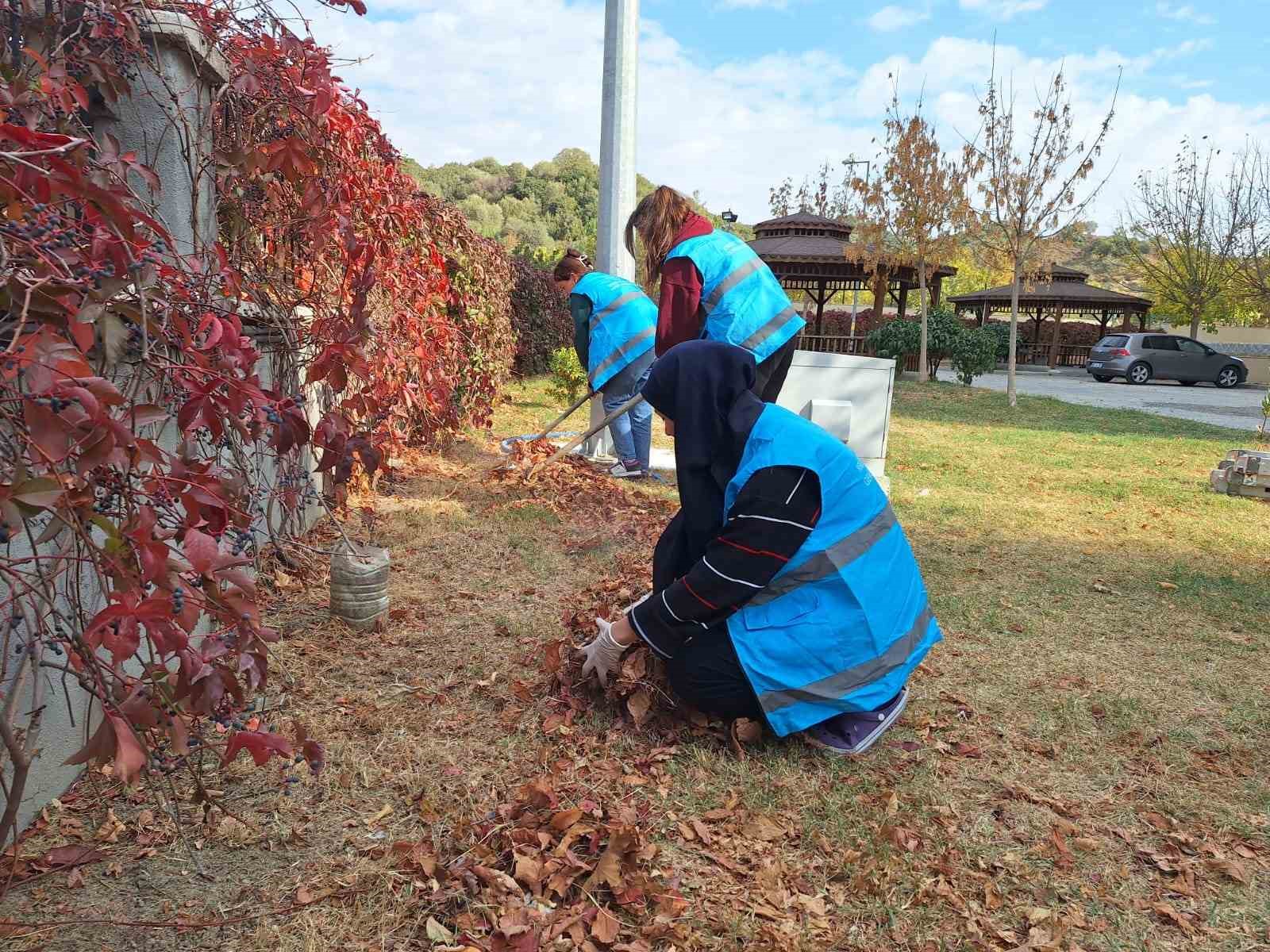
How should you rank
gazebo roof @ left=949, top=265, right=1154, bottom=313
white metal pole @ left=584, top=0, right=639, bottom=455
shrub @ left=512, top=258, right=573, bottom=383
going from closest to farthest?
white metal pole @ left=584, top=0, right=639, bottom=455 < shrub @ left=512, top=258, right=573, bottom=383 < gazebo roof @ left=949, top=265, right=1154, bottom=313

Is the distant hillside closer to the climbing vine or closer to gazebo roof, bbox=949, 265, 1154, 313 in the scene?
gazebo roof, bbox=949, 265, 1154, 313

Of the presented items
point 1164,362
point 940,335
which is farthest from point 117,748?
point 1164,362

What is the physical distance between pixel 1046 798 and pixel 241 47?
3468 millimetres

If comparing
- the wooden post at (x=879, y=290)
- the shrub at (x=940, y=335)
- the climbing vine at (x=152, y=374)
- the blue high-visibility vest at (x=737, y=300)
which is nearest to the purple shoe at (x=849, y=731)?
the climbing vine at (x=152, y=374)

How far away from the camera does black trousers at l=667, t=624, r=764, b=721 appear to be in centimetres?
257

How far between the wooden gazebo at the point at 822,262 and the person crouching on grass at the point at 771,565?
620 inches

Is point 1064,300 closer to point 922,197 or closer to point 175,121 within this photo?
point 922,197

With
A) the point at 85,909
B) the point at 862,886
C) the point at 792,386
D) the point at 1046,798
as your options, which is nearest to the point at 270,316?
the point at 85,909

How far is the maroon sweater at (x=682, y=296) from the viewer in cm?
439

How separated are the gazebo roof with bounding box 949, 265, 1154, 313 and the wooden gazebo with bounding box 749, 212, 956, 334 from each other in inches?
245

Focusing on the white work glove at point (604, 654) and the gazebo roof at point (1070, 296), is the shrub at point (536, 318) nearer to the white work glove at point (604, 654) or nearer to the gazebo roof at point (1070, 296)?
the white work glove at point (604, 654)

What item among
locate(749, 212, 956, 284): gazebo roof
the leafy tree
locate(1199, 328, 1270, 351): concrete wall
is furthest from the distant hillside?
locate(1199, 328, 1270, 351): concrete wall

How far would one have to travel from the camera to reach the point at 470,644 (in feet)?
11.4

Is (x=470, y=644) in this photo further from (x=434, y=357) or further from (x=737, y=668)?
(x=434, y=357)
